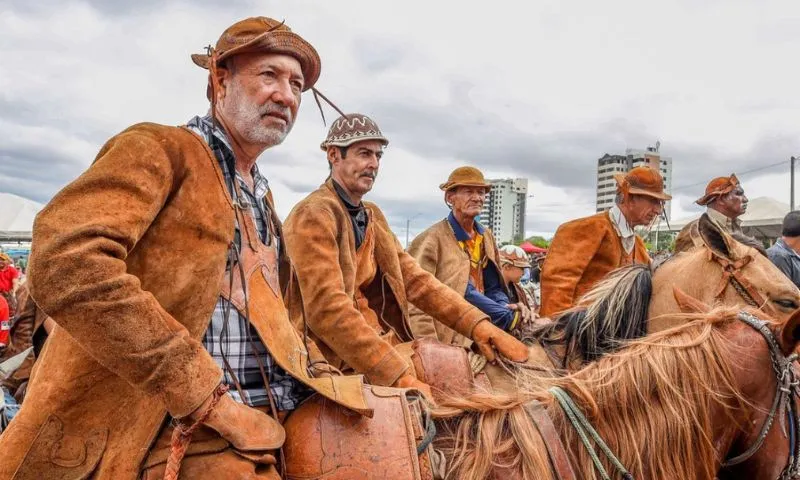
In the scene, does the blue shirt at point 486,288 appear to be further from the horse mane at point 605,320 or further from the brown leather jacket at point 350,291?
the horse mane at point 605,320

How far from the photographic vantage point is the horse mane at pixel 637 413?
185 cm

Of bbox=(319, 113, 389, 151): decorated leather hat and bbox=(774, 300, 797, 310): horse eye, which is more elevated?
bbox=(319, 113, 389, 151): decorated leather hat

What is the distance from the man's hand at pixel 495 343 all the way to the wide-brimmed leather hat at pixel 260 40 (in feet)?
7.45

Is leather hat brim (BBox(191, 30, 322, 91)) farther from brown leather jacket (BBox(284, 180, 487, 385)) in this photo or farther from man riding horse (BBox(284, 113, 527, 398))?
man riding horse (BBox(284, 113, 527, 398))

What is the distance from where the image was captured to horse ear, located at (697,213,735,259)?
3633 millimetres

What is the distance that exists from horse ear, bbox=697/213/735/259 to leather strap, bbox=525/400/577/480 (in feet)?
7.68

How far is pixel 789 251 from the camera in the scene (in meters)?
5.97

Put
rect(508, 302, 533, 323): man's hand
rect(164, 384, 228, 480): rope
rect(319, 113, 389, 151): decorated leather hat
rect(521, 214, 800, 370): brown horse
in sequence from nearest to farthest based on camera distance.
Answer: rect(164, 384, 228, 480): rope → rect(521, 214, 800, 370): brown horse → rect(319, 113, 389, 151): decorated leather hat → rect(508, 302, 533, 323): man's hand

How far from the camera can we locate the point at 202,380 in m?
1.52

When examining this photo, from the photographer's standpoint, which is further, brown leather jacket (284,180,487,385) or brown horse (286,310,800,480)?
brown leather jacket (284,180,487,385)

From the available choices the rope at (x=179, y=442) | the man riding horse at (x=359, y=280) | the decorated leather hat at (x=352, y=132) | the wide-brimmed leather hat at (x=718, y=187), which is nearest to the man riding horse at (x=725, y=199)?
the wide-brimmed leather hat at (x=718, y=187)

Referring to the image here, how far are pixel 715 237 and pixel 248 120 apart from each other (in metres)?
3.02

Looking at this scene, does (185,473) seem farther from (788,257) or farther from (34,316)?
(788,257)

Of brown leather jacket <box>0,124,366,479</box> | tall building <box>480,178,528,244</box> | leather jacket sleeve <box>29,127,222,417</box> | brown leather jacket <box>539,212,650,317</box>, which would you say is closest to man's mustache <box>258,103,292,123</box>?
brown leather jacket <box>0,124,366,479</box>
